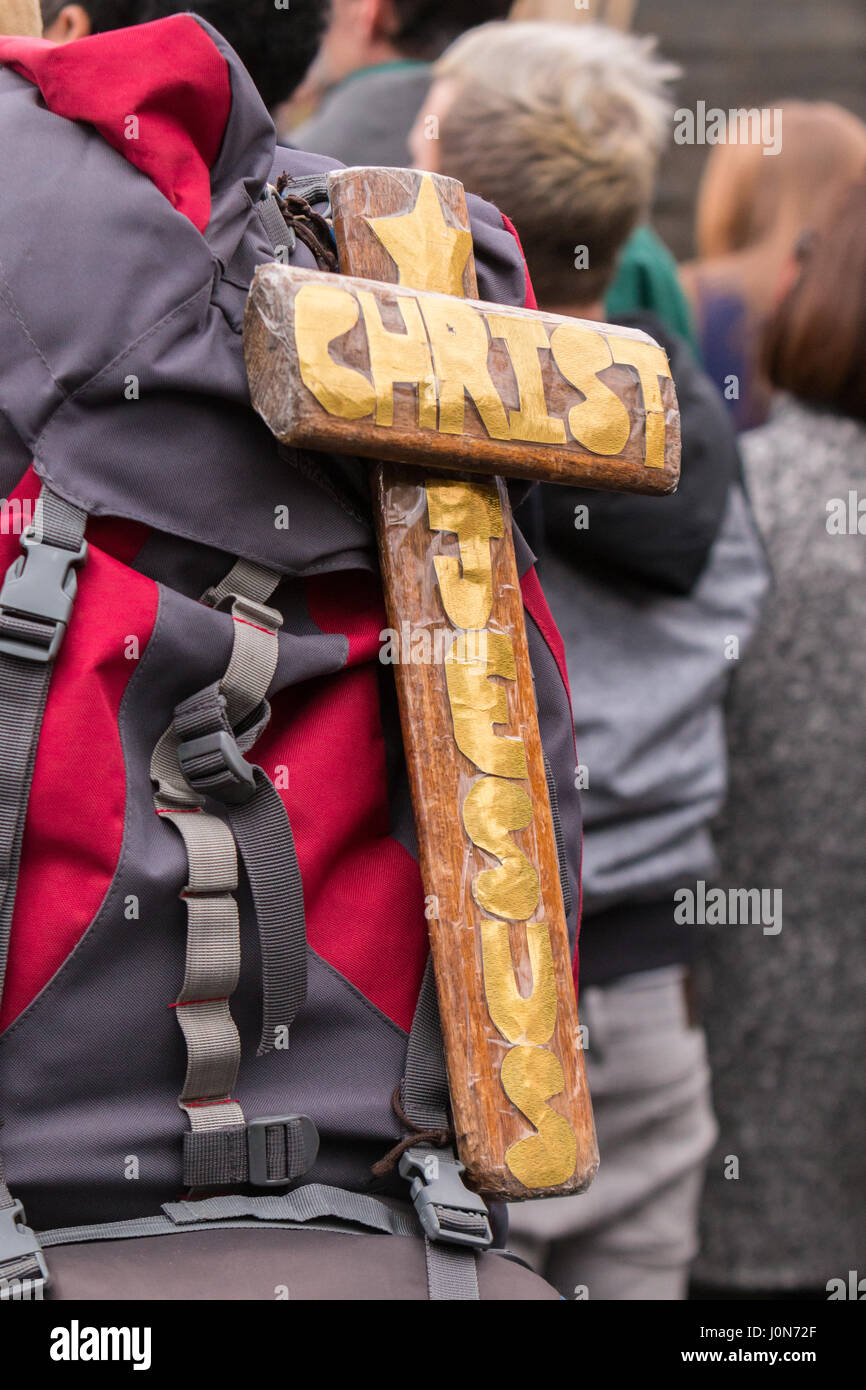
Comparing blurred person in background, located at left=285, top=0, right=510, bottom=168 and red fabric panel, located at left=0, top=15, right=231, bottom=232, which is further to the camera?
blurred person in background, located at left=285, top=0, right=510, bottom=168

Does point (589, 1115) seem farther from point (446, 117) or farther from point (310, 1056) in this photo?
point (446, 117)

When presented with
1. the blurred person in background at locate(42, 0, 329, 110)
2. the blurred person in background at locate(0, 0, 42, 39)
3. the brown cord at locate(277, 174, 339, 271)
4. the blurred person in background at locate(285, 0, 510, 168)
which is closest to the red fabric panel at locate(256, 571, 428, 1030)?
the brown cord at locate(277, 174, 339, 271)

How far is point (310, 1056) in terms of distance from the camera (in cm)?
98

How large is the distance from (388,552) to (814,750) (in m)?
1.31

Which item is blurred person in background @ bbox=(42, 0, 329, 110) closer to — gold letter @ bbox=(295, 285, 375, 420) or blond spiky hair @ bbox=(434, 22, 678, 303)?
blond spiky hair @ bbox=(434, 22, 678, 303)

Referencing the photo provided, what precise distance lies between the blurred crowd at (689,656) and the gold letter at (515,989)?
1.82ft

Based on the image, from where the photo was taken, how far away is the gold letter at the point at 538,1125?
0.96 meters

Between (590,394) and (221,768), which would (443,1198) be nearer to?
(221,768)

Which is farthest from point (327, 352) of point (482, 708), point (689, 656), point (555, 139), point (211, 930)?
point (689, 656)

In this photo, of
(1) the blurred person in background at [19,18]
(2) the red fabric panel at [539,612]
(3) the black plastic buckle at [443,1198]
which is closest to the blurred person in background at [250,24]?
(1) the blurred person in background at [19,18]

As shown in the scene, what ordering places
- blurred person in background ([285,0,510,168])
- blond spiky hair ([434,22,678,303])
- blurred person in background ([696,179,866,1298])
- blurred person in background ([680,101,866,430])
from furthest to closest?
blurred person in background ([680,101,866,430])
blurred person in background ([696,179,866,1298])
blurred person in background ([285,0,510,168])
blond spiky hair ([434,22,678,303])

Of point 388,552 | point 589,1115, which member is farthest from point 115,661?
point 589,1115

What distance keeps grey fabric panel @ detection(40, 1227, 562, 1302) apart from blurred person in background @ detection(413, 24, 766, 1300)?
87 centimetres

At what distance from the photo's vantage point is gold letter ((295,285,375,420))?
914mm
